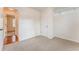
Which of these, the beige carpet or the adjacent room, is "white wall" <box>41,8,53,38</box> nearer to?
the adjacent room

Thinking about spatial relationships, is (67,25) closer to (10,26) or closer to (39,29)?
(39,29)

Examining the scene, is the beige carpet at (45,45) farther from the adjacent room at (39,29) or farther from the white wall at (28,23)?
the white wall at (28,23)

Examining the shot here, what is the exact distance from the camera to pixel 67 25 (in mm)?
1424

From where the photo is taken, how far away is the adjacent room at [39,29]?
4.50 feet

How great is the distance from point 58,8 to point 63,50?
62 centimetres

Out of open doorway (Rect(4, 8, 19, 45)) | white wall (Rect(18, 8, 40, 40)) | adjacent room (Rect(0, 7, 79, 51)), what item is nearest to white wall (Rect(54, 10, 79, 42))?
adjacent room (Rect(0, 7, 79, 51))

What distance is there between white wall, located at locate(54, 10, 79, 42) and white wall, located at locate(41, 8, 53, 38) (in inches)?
3.0

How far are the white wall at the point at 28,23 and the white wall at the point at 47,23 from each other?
3.0 inches

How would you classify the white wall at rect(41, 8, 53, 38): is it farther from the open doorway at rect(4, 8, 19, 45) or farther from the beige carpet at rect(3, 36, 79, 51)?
the open doorway at rect(4, 8, 19, 45)

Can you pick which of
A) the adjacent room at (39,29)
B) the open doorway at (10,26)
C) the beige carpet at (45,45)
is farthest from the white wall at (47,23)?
the open doorway at (10,26)

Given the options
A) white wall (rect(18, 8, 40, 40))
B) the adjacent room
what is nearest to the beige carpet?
the adjacent room

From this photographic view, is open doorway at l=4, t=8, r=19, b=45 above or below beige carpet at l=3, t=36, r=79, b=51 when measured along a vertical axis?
above

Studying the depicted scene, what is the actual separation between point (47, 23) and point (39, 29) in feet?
0.50

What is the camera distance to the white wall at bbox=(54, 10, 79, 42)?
1388 millimetres
